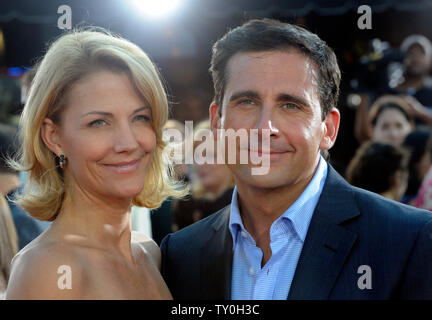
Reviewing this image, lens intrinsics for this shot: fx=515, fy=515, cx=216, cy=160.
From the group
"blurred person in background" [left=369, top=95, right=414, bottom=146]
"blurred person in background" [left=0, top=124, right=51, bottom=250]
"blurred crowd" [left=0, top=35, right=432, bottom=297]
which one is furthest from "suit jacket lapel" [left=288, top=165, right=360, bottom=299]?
"blurred person in background" [left=369, top=95, right=414, bottom=146]

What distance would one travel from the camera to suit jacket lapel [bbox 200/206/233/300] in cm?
195

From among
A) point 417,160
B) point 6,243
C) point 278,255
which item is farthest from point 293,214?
point 417,160

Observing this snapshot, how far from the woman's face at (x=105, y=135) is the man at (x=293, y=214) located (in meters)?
0.36

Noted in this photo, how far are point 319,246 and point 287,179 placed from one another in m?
0.28

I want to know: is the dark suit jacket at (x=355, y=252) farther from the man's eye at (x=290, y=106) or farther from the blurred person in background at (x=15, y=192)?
the blurred person in background at (x=15, y=192)

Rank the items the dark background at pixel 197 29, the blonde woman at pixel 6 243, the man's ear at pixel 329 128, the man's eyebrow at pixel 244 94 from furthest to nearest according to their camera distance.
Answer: the dark background at pixel 197 29 < the blonde woman at pixel 6 243 < the man's ear at pixel 329 128 < the man's eyebrow at pixel 244 94

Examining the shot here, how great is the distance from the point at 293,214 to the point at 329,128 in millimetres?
430

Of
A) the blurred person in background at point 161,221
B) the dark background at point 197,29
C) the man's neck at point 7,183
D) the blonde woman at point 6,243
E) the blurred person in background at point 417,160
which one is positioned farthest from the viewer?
the dark background at point 197,29

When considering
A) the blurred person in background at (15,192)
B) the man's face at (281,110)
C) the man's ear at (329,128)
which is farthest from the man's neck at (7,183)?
the man's ear at (329,128)

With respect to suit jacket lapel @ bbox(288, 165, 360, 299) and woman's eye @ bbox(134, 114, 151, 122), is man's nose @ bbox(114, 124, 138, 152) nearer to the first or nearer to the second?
woman's eye @ bbox(134, 114, 151, 122)

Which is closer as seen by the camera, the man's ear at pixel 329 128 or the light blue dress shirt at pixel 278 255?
the light blue dress shirt at pixel 278 255

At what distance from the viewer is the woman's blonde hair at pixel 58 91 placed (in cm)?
189
